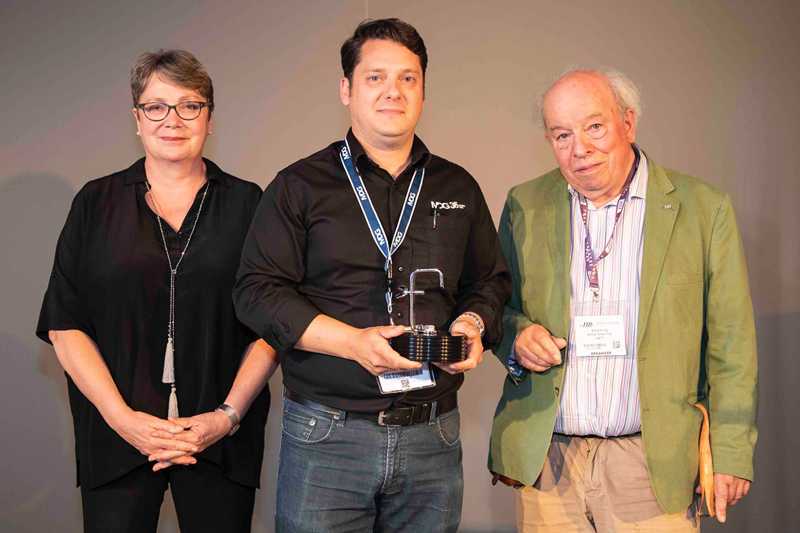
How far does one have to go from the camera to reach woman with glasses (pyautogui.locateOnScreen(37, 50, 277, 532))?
2795 mm

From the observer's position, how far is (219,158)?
180 inches

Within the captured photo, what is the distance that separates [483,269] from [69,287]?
130 cm

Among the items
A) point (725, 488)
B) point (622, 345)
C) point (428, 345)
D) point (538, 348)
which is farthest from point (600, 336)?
point (428, 345)

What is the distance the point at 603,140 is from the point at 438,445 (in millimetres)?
1070

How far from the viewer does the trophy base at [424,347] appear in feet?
7.66

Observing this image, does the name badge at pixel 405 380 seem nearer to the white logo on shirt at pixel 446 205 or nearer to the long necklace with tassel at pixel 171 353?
the white logo on shirt at pixel 446 205

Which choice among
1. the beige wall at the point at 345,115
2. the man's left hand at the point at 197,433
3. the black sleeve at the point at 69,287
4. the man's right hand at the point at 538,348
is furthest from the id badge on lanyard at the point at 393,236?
the beige wall at the point at 345,115

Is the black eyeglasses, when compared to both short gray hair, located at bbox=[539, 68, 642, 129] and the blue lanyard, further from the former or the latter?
short gray hair, located at bbox=[539, 68, 642, 129]

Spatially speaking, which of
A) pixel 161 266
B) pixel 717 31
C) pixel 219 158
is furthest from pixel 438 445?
pixel 717 31

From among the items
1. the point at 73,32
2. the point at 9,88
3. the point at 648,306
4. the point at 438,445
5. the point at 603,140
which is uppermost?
the point at 73,32

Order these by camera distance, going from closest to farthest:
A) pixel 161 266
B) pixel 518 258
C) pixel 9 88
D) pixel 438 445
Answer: pixel 438 445 → pixel 161 266 → pixel 518 258 → pixel 9 88

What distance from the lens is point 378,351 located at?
2.36 meters

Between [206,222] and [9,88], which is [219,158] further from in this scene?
[206,222]

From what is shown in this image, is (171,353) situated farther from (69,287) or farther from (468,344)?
(468,344)
